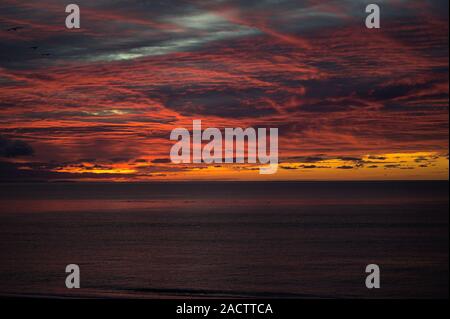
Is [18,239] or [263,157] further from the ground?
[263,157]

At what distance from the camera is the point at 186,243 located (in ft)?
237

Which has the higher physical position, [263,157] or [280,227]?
[263,157]
